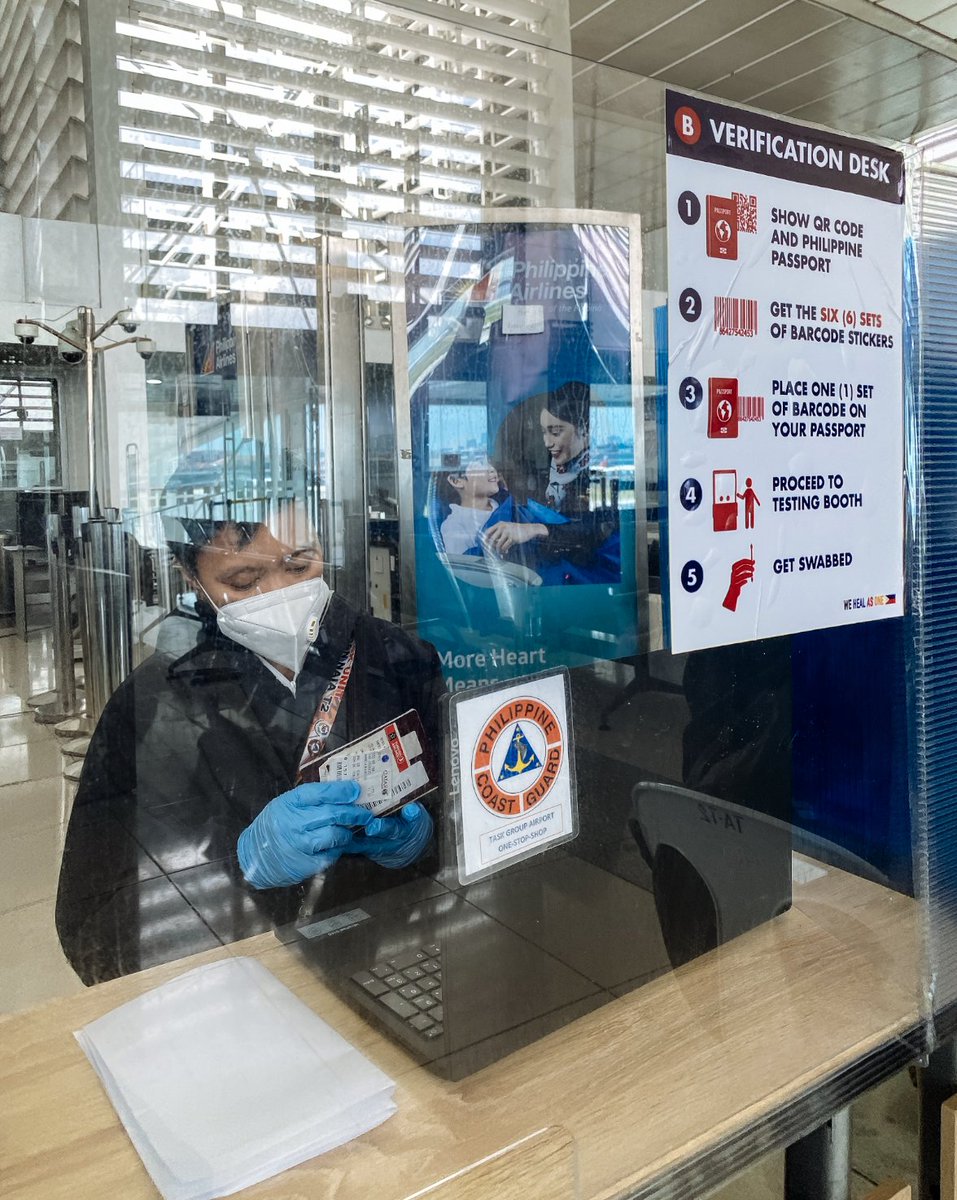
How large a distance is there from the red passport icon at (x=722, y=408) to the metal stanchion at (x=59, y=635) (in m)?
0.51

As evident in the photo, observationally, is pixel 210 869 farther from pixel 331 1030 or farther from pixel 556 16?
pixel 556 16

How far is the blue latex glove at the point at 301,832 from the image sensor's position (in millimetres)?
777

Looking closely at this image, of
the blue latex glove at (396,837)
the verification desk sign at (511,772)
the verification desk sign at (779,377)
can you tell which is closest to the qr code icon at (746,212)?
the verification desk sign at (779,377)

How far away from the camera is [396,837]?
76 centimetres

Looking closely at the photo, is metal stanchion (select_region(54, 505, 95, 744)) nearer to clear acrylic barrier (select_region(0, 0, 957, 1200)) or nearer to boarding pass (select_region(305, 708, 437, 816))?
clear acrylic barrier (select_region(0, 0, 957, 1200))

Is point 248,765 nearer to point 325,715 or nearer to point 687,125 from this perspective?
point 325,715

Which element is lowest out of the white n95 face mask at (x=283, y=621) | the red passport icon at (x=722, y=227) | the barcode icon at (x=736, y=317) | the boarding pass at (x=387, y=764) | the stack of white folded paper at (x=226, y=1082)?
the stack of white folded paper at (x=226, y=1082)

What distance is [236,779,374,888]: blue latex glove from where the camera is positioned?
0.78 metres

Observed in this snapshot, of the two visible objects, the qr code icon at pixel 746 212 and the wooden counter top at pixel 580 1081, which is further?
the qr code icon at pixel 746 212

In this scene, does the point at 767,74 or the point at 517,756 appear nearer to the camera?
the point at 517,756

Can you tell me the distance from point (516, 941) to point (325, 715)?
0.87ft

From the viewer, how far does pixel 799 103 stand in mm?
845

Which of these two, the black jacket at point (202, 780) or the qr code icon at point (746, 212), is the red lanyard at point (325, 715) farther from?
the qr code icon at point (746, 212)

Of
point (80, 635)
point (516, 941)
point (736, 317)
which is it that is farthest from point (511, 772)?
point (736, 317)
